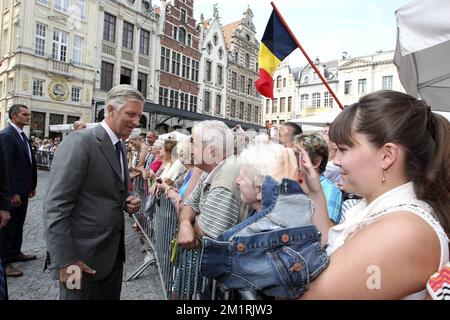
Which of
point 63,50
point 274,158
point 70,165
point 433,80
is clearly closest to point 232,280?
point 274,158

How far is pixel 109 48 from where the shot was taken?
23.8 metres

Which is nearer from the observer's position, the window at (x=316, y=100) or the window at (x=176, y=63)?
the window at (x=176, y=63)

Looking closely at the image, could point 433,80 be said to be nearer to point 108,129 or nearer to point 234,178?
point 234,178

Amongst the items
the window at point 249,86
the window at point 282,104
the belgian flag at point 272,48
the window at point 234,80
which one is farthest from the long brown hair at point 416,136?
the window at point 282,104

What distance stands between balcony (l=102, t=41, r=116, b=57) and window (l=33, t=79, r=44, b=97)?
503 cm

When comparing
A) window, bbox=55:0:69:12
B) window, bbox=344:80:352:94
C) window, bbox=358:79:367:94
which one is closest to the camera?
window, bbox=55:0:69:12

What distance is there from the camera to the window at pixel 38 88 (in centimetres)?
2038

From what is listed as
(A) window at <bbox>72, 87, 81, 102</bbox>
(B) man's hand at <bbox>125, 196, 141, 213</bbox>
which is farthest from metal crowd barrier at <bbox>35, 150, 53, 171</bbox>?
(B) man's hand at <bbox>125, 196, 141, 213</bbox>

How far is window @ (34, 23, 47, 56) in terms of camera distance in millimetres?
20344

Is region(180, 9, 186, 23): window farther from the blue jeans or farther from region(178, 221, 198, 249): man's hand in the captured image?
the blue jeans

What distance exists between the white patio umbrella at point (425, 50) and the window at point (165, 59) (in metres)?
26.3

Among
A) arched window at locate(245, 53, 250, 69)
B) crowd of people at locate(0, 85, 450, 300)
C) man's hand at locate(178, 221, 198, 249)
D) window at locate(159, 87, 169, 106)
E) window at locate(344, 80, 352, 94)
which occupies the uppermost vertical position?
arched window at locate(245, 53, 250, 69)

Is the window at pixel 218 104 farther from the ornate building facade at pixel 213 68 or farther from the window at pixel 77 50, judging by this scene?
the window at pixel 77 50

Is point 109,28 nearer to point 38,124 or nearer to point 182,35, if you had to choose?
point 182,35
